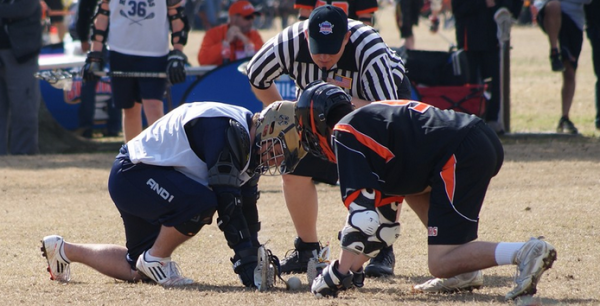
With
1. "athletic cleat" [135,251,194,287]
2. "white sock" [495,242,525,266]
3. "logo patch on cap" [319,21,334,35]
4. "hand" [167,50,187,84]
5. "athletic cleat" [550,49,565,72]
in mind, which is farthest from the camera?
"athletic cleat" [550,49,565,72]

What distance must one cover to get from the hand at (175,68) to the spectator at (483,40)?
3.72 meters

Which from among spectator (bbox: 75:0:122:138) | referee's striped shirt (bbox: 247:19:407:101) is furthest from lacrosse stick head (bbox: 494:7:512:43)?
referee's striped shirt (bbox: 247:19:407:101)

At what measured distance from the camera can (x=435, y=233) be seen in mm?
4398

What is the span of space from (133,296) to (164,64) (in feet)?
14.9

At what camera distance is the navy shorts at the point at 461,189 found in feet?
14.2

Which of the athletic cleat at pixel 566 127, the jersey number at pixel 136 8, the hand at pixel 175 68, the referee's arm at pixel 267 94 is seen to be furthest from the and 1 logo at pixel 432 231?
the athletic cleat at pixel 566 127

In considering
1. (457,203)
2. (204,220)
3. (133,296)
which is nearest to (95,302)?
(133,296)

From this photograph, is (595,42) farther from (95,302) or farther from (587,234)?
(95,302)

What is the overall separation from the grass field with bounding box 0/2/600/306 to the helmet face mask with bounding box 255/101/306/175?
2.20 feet

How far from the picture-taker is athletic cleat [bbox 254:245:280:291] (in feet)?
15.4

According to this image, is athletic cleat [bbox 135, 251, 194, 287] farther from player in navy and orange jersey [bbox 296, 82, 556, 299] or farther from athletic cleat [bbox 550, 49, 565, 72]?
athletic cleat [bbox 550, 49, 565, 72]

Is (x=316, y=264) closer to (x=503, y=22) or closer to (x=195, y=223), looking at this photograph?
(x=195, y=223)

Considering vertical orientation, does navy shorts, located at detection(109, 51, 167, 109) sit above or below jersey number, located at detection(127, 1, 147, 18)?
below

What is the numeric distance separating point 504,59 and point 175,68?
→ 4.44 metres
